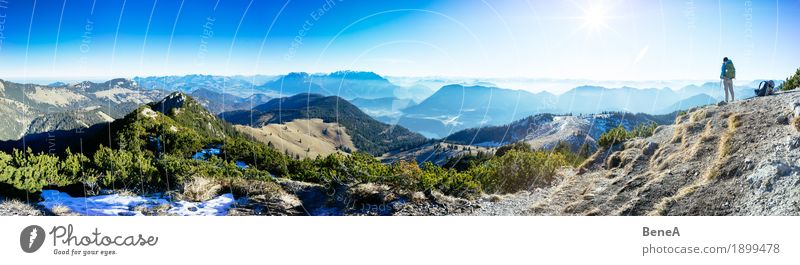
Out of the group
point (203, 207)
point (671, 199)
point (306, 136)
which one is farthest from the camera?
point (306, 136)

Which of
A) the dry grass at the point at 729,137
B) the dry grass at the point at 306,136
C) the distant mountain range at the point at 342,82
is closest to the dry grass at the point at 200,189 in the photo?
the distant mountain range at the point at 342,82

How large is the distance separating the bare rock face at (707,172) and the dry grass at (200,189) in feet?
23.9

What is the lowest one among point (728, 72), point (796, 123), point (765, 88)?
point (796, 123)

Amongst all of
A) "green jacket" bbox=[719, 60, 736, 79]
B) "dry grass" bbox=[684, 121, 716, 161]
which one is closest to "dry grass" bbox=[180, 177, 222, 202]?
"dry grass" bbox=[684, 121, 716, 161]

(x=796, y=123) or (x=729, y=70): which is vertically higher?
(x=729, y=70)

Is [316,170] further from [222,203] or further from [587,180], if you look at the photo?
[587,180]

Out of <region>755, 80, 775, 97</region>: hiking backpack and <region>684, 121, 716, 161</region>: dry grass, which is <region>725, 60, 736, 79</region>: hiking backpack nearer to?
<region>755, 80, 775, 97</region>: hiking backpack

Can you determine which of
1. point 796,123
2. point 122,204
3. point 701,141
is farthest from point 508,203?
point 122,204

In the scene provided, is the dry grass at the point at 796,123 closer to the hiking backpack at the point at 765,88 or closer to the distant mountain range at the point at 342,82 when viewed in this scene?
the hiking backpack at the point at 765,88

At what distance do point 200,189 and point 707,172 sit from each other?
1078 centimetres

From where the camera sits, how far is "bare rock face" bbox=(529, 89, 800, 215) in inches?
324

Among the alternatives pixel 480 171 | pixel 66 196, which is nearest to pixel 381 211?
pixel 480 171

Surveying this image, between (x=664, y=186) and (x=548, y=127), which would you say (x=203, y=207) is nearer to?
(x=664, y=186)

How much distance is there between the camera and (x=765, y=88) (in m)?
11.5
